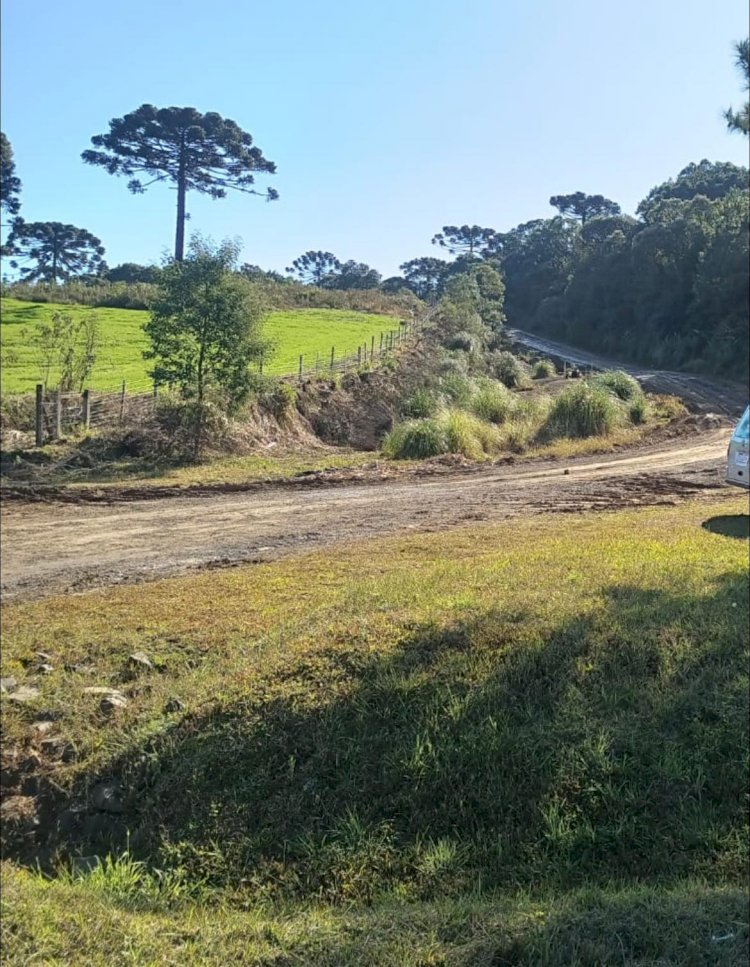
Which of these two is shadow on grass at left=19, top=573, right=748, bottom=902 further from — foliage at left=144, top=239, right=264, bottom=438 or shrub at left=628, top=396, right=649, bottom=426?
shrub at left=628, top=396, right=649, bottom=426

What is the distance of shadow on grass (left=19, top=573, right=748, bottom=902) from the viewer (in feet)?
12.5

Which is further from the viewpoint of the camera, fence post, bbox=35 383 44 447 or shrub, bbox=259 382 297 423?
shrub, bbox=259 382 297 423

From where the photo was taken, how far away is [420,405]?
23.7 metres

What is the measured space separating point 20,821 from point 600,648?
370 centimetres

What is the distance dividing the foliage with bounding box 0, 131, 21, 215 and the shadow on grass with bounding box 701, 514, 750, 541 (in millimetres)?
67890

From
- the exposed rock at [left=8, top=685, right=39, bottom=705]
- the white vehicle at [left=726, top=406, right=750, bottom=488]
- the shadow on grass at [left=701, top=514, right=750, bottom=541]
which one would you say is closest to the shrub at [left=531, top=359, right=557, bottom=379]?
the white vehicle at [left=726, top=406, right=750, bottom=488]

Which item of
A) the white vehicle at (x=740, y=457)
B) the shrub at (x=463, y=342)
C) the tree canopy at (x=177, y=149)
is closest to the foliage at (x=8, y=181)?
the tree canopy at (x=177, y=149)

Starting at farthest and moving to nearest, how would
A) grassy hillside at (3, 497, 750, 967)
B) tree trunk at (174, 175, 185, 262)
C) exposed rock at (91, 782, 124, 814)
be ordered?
tree trunk at (174, 175, 185, 262) → exposed rock at (91, 782, 124, 814) → grassy hillside at (3, 497, 750, 967)

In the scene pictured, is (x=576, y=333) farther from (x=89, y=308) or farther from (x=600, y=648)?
(x=600, y=648)

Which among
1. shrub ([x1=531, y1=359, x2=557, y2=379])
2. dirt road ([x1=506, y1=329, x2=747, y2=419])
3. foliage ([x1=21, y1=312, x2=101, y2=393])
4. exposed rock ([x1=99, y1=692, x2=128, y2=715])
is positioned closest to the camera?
exposed rock ([x1=99, y1=692, x2=128, y2=715])

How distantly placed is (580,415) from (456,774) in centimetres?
2018

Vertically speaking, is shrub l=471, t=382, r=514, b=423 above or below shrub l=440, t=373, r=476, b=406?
below

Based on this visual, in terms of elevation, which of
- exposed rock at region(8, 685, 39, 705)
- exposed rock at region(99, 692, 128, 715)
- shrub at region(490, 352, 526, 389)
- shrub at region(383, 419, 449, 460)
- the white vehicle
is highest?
shrub at region(490, 352, 526, 389)

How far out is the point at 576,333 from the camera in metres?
Answer: 68.2
